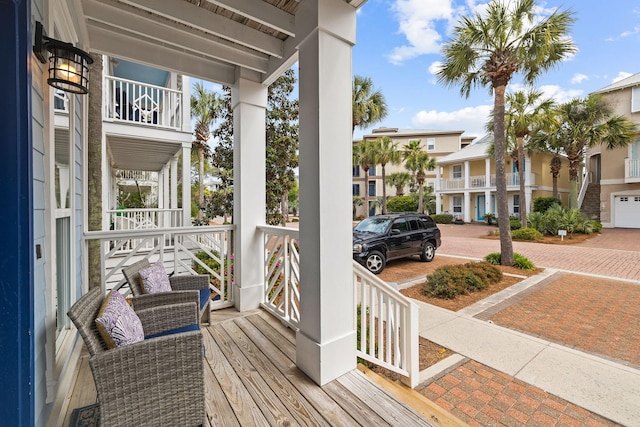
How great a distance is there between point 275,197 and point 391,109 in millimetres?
9121

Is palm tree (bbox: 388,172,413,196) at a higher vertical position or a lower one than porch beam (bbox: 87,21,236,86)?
higher

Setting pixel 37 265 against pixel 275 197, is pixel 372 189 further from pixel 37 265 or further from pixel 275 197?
pixel 37 265

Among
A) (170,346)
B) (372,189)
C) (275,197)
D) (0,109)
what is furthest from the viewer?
(372,189)

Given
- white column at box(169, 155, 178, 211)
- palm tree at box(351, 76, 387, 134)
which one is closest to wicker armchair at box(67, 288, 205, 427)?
white column at box(169, 155, 178, 211)

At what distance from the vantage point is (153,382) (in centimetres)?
154

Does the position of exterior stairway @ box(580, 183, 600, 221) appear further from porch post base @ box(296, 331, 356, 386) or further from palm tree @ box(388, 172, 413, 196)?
porch post base @ box(296, 331, 356, 386)

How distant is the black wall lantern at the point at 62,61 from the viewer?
1459mm

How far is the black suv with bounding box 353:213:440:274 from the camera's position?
6.85 metres

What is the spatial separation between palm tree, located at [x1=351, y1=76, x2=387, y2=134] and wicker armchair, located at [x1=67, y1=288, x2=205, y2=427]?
38.1ft

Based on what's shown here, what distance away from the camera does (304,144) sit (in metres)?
2.26

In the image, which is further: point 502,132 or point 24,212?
point 502,132

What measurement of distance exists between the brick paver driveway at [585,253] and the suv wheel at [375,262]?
395 cm

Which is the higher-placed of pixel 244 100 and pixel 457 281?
pixel 244 100

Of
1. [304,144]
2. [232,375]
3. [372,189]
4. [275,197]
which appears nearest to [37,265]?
A: [232,375]
